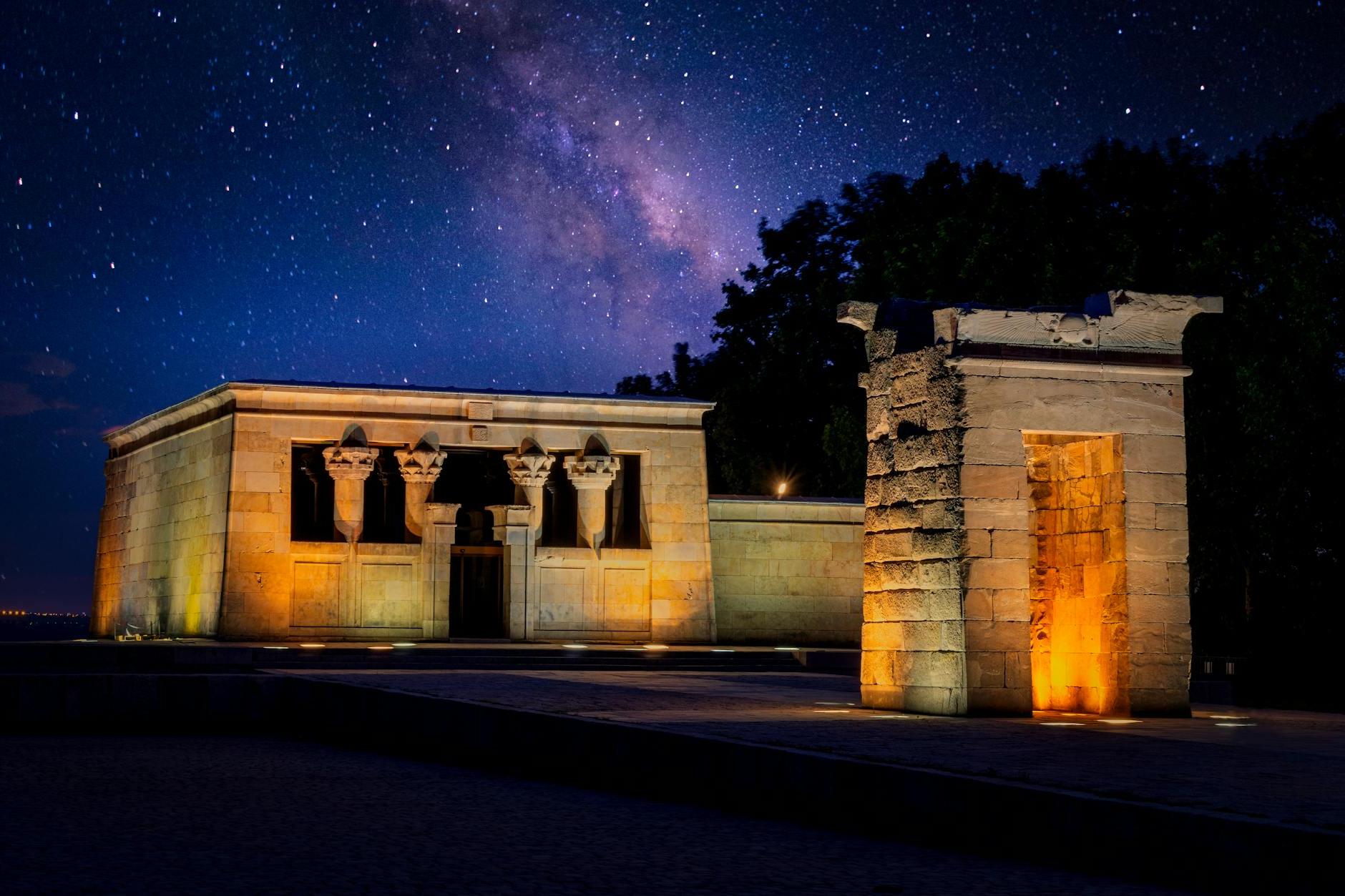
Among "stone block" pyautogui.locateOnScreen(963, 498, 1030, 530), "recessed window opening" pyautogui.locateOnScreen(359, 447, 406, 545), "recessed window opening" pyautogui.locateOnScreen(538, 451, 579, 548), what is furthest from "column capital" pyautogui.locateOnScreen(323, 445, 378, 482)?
"stone block" pyautogui.locateOnScreen(963, 498, 1030, 530)

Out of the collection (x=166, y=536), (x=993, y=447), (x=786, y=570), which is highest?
(x=166, y=536)

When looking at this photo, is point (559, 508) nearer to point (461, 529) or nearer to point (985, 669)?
point (461, 529)

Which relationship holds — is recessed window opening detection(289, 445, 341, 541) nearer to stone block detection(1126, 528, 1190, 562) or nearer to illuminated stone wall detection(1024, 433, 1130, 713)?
illuminated stone wall detection(1024, 433, 1130, 713)

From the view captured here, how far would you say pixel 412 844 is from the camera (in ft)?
30.1

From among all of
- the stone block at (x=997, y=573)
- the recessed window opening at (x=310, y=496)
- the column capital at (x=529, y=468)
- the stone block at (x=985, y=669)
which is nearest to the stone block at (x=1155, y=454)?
the stone block at (x=997, y=573)

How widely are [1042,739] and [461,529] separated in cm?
2512

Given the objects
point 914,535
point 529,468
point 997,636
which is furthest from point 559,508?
point 997,636

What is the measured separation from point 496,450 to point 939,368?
2087 centimetres

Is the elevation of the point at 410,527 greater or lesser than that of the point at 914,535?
greater

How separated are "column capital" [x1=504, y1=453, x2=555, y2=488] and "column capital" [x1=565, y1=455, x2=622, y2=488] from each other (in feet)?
1.83

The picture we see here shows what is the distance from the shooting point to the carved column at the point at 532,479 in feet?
113

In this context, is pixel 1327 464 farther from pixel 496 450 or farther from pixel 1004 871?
pixel 1004 871

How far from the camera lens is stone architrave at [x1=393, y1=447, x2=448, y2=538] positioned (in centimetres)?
3375

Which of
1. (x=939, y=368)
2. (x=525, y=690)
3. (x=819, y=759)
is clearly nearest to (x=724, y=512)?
(x=525, y=690)
